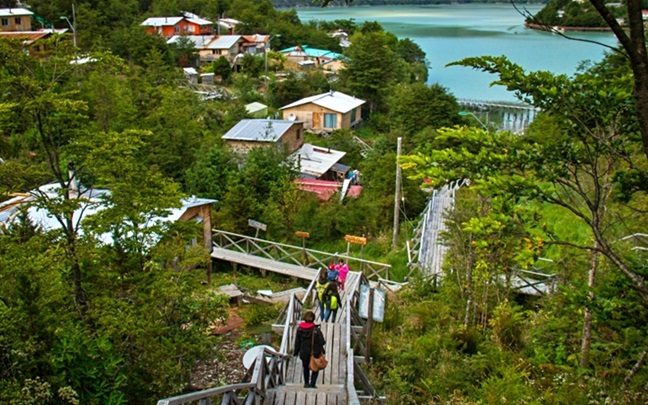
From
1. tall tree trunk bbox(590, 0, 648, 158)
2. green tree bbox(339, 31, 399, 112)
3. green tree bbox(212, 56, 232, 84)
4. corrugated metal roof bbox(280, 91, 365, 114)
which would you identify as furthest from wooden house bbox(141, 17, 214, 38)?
tall tree trunk bbox(590, 0, 648, 158)

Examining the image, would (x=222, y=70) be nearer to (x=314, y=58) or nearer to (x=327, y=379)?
A: (x=314, y=58)

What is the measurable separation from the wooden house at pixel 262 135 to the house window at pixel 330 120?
23.7ft

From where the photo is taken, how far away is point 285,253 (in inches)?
754

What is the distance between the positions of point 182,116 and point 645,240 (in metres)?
19.7

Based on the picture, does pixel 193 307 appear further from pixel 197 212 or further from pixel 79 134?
pixel 197 212

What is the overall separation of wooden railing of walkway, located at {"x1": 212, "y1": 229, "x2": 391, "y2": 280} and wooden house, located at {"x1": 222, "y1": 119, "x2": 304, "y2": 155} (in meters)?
7.48

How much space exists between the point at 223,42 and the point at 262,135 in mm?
34684

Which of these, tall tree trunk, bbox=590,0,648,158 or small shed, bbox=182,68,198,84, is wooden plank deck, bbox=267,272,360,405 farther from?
small shed, bbox=182,68,198,84

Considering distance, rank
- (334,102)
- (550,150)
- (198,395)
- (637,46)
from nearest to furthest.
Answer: (637,46) → (550,150) → (198,395) → (334,102)

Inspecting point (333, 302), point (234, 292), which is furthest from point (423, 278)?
point (234, 292)

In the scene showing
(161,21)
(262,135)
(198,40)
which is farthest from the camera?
(161,21)

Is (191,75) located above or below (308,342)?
below

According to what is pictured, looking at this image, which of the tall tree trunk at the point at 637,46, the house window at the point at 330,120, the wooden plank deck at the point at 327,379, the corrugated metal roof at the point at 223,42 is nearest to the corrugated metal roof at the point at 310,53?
the corrugated metal roof at the point at 223,42

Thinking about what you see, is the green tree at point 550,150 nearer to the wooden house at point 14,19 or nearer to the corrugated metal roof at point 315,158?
the corrugated metal roof at point 315,158
